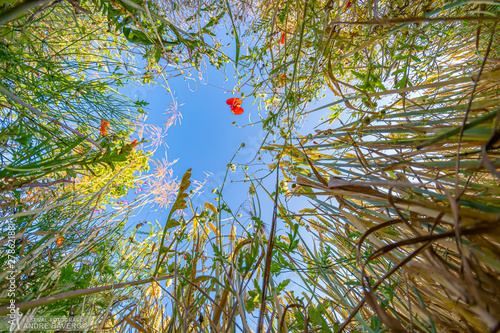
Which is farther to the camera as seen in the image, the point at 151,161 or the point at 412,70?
the point at 151,161

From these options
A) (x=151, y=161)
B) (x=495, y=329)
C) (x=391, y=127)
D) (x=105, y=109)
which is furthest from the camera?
(x=151, y=161)

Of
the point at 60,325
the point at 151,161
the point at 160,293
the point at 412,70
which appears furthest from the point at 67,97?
the point at 412,70

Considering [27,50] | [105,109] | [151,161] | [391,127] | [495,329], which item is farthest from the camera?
[151,161]

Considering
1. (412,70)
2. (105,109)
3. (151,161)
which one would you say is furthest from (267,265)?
(151,161)

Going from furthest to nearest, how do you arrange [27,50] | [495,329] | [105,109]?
[105,109]
[27,50]
[495,329]

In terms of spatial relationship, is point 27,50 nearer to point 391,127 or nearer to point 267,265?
point 267,265

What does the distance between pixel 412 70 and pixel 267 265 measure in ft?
3.57

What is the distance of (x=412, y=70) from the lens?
3.01 feet

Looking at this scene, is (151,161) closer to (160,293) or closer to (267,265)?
(160,293)

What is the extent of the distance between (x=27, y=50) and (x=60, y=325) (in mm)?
1096

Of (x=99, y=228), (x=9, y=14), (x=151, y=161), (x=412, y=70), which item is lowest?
(x=9, y=14)

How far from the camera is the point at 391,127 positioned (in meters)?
0.52

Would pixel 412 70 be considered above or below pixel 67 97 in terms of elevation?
below

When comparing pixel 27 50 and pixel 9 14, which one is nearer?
pixel 9 14
